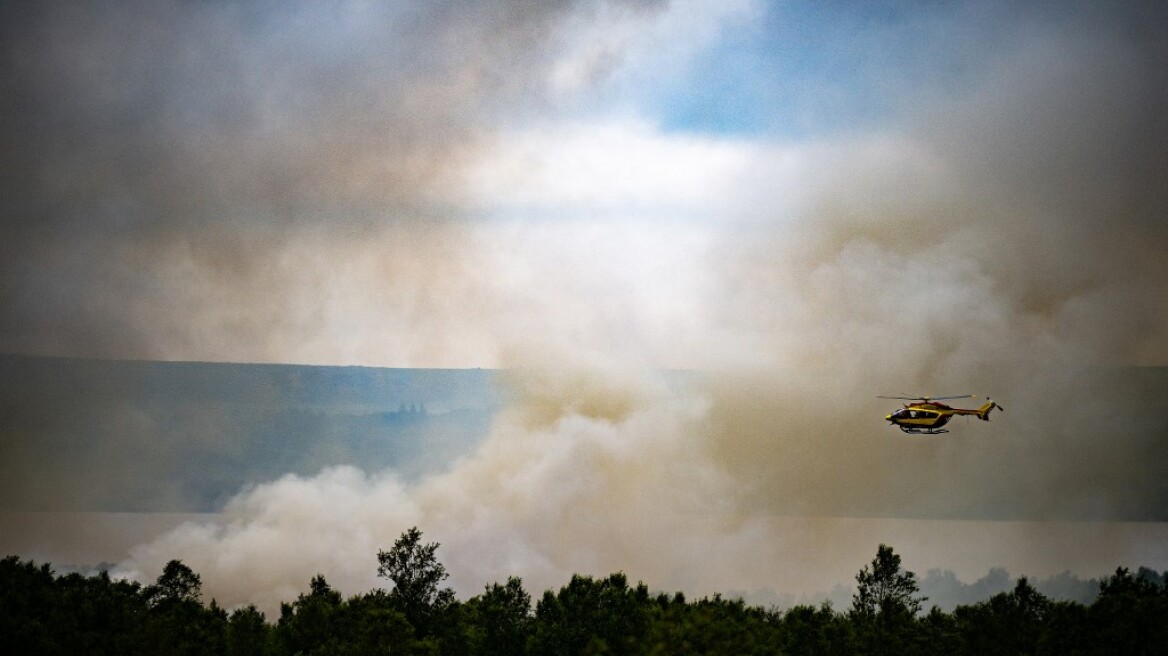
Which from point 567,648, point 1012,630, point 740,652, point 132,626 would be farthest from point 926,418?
point 132,626

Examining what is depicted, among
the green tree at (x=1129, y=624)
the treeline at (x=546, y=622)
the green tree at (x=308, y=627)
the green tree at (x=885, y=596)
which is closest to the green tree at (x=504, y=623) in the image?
the treeline at (x=546, y=622)

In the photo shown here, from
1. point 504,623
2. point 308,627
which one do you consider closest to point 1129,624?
point 504,623

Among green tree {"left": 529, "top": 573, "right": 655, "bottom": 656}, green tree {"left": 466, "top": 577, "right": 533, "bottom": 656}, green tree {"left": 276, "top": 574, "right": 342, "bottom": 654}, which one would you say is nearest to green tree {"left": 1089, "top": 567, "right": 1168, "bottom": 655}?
green tree {"left": 529, "top": 573, "right": 655, "bottom": 656}

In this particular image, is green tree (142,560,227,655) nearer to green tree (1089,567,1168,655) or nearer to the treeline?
the treeline

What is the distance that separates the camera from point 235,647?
15550 centimetres

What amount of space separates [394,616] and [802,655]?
6463 centimetres

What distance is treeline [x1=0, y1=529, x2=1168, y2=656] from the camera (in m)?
137

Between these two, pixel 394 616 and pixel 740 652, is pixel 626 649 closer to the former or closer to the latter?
pixel 740 652

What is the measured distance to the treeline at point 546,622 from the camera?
137375 mm

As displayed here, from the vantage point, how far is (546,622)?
167m

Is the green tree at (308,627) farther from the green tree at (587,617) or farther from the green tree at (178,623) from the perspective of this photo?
the green tree at (587,617)

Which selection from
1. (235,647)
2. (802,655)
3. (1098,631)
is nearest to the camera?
(1098,631)

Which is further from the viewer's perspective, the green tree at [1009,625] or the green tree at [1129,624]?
the green tree at [1009,625]

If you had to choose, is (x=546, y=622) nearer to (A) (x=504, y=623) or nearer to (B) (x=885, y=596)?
(A) (x=504, y=623)
